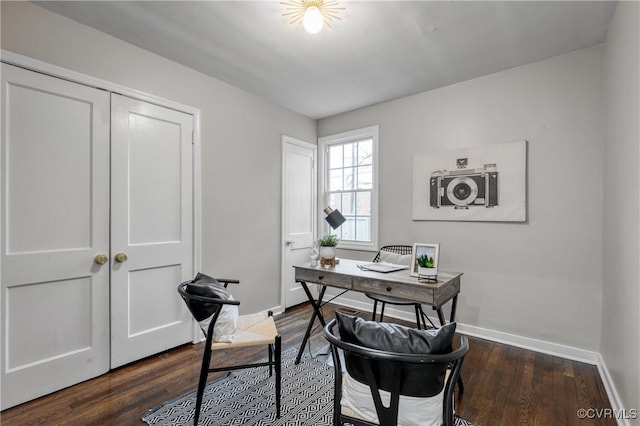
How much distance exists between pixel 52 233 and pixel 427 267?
104 inches

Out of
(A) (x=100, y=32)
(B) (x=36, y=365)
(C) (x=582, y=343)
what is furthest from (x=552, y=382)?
(A) (x=100, y=32)

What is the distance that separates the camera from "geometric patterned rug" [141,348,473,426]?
187 centimetres

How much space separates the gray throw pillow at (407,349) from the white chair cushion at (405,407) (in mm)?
31

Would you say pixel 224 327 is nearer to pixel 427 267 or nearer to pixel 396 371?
pixel 396 371

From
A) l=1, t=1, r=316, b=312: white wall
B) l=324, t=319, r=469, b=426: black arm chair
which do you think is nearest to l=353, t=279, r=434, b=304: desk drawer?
l=324, t=319, r=469, b=426: black arm chair

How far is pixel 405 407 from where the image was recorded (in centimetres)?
113

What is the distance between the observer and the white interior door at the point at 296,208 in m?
4.00

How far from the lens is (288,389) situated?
2219 mm

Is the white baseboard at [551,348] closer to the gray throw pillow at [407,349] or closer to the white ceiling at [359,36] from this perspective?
the gray throw pillow at [407,349]

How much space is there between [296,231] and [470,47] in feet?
9.10

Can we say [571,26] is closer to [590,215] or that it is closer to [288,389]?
[590,215]

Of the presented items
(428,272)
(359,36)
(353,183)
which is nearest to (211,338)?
(428,272)

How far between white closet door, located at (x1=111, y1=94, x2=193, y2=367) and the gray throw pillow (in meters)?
2.15

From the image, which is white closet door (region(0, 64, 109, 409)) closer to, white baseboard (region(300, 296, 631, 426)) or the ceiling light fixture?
the ceiling light fixture
